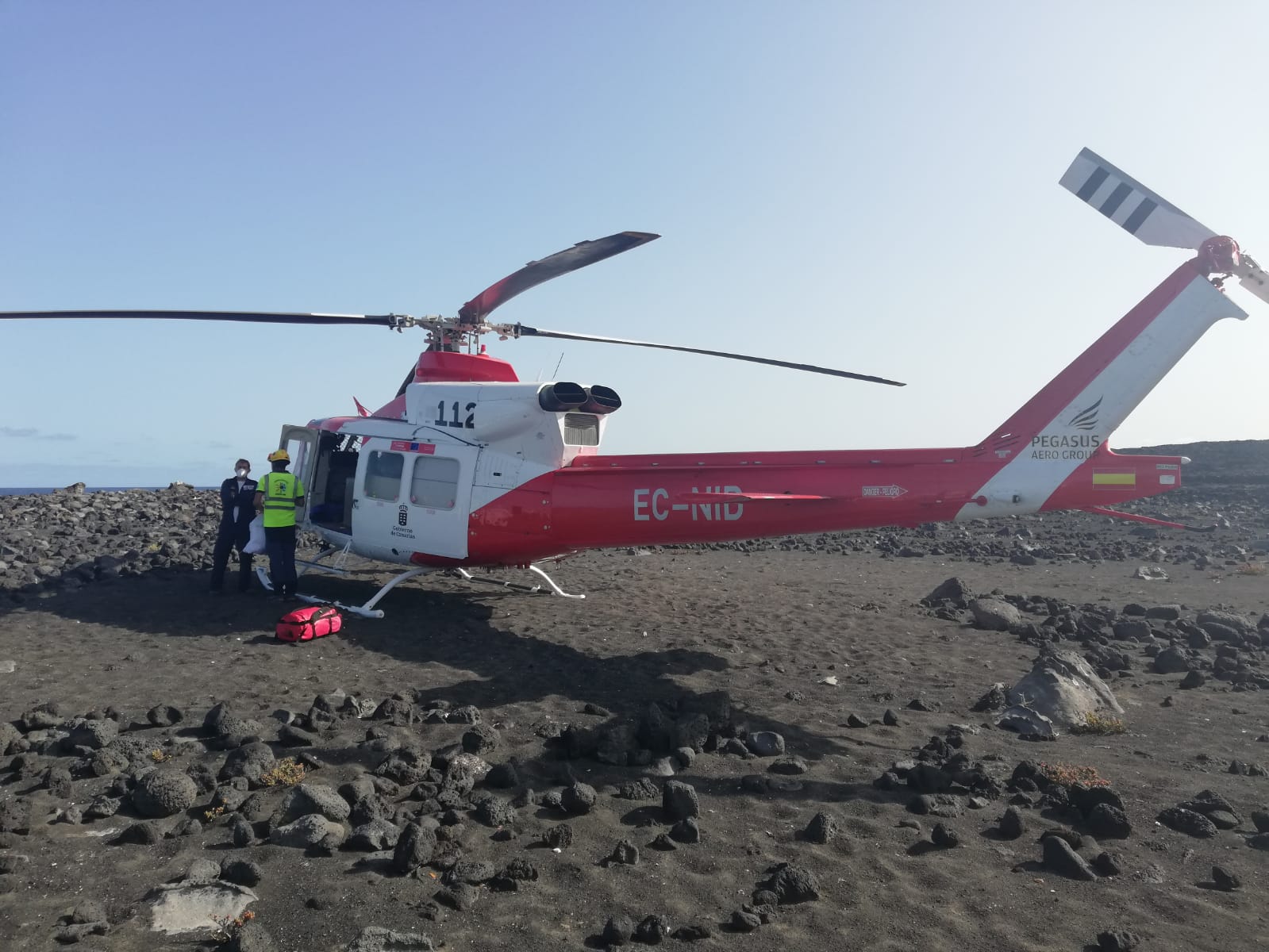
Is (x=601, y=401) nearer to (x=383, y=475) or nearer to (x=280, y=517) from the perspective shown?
(x=383, y=475)

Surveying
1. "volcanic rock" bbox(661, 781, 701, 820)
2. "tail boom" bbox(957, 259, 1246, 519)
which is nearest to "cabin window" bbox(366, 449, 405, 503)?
"volcanic rock" bbox(661, 781, 701, 820)

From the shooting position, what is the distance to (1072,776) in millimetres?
5977

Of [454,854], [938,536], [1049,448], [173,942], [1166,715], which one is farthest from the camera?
[938,536]

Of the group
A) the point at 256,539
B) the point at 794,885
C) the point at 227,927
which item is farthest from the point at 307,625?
the point at 794,885

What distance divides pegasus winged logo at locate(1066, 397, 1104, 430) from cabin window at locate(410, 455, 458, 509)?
317 inches

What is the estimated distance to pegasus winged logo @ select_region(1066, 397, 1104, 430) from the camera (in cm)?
919

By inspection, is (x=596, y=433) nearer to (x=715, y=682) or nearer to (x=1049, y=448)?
(x=715, y=682)

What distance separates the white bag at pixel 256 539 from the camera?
1206 centimetres

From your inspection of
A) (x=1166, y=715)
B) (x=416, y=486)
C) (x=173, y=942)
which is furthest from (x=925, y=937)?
(x=416, y=486)

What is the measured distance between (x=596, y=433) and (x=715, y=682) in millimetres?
4379

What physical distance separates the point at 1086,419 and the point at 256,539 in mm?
11519

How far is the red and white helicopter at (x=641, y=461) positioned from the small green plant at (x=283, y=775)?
524cm

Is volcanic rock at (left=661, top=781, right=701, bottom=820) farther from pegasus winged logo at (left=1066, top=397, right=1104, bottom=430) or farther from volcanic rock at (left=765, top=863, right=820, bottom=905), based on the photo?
pegasus winged logo at (left=1066, top=397, right=1104, bottom=430)

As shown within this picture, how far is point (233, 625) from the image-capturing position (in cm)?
1053
